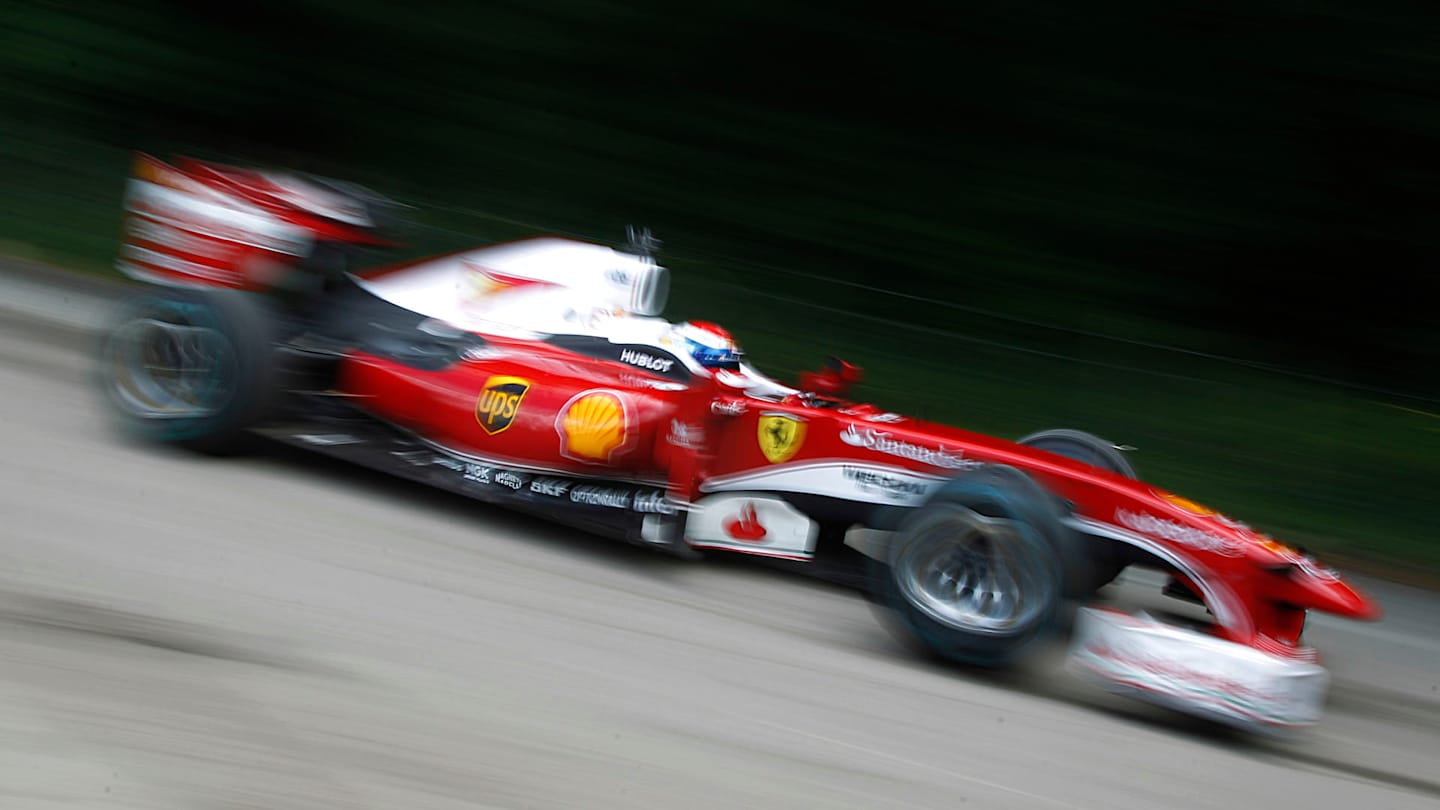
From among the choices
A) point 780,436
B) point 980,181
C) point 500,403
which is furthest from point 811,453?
point 980,181

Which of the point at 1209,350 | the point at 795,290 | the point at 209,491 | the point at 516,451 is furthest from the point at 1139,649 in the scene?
Result: the point at 1209,350

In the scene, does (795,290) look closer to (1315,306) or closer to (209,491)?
(1315,306)

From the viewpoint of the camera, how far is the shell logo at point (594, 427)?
4918 millimetres

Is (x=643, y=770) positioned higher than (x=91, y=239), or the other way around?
(x=91, y=239)

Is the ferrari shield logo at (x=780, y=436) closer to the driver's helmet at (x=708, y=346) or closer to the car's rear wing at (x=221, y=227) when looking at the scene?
the driver's helmet at (x=708, y=346)

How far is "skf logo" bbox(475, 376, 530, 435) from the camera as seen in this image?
5078 mm

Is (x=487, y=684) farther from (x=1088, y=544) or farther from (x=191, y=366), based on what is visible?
(x=191, y=366)

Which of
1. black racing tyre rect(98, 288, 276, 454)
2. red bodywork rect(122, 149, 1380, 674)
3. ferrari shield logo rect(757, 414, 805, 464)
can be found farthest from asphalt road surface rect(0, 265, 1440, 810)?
ferrari shield logo rect(757, 414, 805, 464)

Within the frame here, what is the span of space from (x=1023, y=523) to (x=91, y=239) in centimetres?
699

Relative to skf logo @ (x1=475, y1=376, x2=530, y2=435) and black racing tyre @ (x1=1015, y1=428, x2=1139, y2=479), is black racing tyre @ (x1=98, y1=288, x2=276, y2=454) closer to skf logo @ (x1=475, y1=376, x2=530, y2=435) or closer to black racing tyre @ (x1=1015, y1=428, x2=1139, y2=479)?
skf logo @ (x1=475, y1=376, x2=530, y2=435)

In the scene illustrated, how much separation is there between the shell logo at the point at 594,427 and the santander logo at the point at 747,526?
476 millimetres

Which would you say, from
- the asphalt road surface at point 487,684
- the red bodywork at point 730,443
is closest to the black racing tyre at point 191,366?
the asphalt road surface at point 487,684

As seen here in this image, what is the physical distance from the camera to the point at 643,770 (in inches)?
137

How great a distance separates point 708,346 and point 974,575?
159 centimetres
